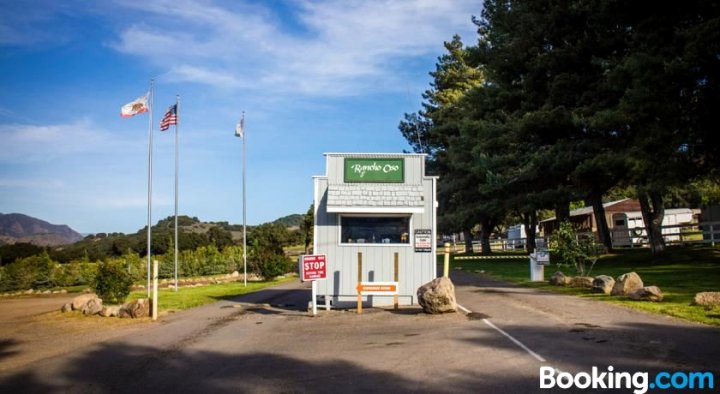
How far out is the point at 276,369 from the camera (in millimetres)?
8469

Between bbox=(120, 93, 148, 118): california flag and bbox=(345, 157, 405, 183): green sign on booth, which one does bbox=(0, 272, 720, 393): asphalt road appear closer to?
bbox=(345, 157, 405, 183): green sign on booth

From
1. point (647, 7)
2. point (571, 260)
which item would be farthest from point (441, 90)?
point (571, 260)

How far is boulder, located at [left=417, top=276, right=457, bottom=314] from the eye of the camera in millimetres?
13617

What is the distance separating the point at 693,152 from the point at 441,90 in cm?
4041

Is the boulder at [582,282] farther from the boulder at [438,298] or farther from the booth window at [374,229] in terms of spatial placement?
the boulder at [438,298]

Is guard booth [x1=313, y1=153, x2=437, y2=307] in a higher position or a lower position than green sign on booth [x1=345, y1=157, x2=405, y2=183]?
lower

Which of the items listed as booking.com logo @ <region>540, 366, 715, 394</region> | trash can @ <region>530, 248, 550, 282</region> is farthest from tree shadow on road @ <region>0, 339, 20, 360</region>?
trash can @ <region>530, 248, 550, 282</region>

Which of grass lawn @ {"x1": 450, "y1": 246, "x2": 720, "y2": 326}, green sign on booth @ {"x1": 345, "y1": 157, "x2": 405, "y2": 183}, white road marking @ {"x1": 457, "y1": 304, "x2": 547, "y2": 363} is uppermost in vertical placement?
green sign on booth @ {"x1": 345, "y1": 157, "x2": 405, "y2": 183}

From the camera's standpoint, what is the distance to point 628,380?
7.00 m

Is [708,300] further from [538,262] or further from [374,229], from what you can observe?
[538,262]

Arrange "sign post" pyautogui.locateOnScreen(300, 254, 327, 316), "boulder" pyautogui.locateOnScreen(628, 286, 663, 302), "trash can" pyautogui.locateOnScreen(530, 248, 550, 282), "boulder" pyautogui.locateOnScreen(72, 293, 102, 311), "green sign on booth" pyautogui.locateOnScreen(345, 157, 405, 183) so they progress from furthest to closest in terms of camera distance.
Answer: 1. "trash can" pyautogui.locateOnScreen(530, 248, 550, 282)
2. "boulder" pyautogui.locateOnScreen(72, 293, 102, 311)
3. "green sign on booth" pyautogui.locateOnScreen(345, 157, 405, 183)
4. "sign post" pyautogui.locateOnScreen(300, 254, 327, 316)
5. "boulder" pyautogui.locateOnScreen(628, 286, 663, 302)

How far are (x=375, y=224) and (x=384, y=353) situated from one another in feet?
23.9

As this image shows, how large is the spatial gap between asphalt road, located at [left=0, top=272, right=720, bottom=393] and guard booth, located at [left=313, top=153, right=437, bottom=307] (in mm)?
1867

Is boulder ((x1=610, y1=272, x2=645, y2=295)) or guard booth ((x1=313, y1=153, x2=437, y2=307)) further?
guard booth ((x1=313, y1=153, x2=437, y2=307))
